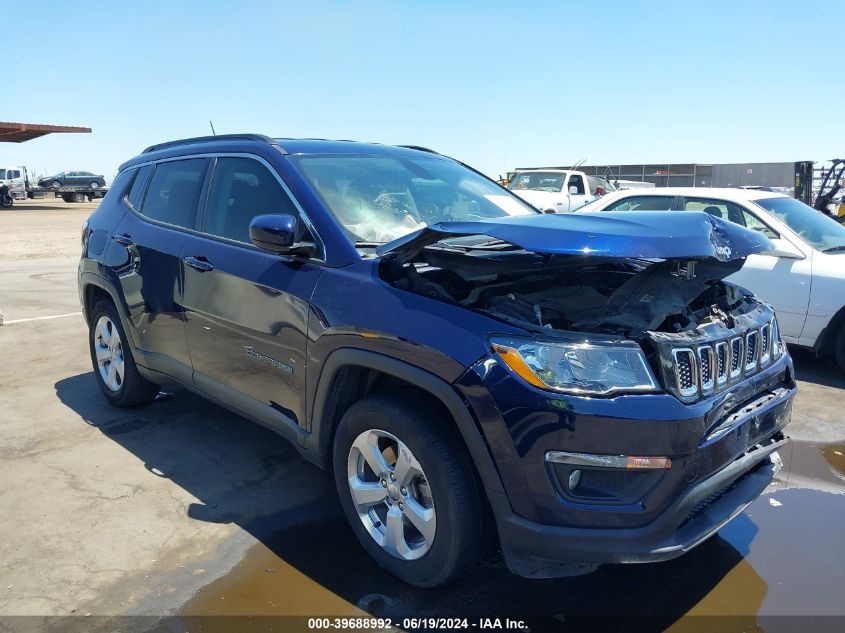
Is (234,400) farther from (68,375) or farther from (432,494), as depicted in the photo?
(68,375)

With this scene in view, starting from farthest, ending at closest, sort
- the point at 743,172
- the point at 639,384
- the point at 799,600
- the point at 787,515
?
the point at 743,172 → the point at 787,515 → the point at 799,600 → the point at 639,384

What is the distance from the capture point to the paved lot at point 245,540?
2.83 meters

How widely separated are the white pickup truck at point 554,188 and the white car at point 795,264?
963 cm

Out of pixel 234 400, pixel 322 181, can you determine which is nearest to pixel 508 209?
pixel 322 181

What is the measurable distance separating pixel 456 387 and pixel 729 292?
166cm

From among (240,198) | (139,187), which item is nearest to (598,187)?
(139,187)

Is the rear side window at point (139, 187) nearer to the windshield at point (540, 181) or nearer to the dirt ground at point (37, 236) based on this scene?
the dirt ground at point (37, 236)

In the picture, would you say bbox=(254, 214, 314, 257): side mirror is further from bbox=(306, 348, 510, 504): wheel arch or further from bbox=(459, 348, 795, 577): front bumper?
bbox=(459, 348, 795, 577): front bumper

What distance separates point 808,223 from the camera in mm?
6469

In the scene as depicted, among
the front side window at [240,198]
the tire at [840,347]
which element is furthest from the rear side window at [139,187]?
the tire at [840,347]

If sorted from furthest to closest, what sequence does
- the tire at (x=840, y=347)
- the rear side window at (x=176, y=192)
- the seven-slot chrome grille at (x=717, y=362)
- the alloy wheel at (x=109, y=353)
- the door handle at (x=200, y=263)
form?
the tire at (x=840, y=347) < the alloy wheel at (x=109, y=353) < the rear side window at (x=176, y=192) < the door handle at (x=200, y=263) < the seven-slot chrome grille at (x=717, y=362)

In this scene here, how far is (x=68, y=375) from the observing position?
19.6 ft

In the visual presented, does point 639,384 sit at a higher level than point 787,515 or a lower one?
higher

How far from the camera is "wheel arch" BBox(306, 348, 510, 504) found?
2.47m
